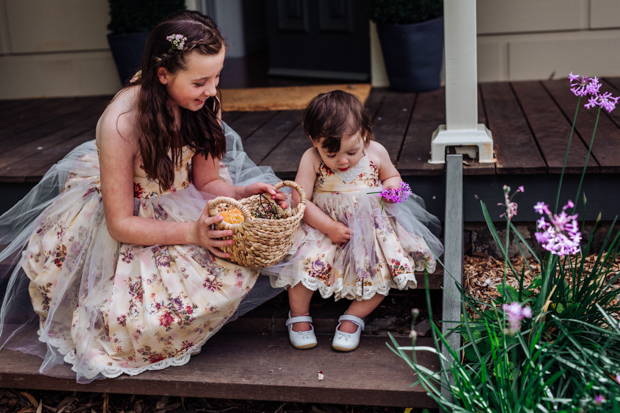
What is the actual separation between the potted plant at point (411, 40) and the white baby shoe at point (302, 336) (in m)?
2.37

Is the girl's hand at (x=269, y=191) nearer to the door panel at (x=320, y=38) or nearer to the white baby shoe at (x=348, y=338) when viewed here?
the white baby shoe at (x=348, y=338)

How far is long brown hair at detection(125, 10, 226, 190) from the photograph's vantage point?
165cm

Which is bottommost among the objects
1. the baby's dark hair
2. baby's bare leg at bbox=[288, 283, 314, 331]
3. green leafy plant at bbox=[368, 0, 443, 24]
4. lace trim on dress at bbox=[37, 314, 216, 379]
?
lace trim on dress at bbox=[37, 314, 216, 379]

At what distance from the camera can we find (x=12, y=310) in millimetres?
1984

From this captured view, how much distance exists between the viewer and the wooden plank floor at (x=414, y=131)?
7.51 ft

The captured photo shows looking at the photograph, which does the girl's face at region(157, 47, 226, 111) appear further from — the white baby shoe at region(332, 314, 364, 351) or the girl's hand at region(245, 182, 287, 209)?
the white baby shoe at region(332, 314, 364, 351)

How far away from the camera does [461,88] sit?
230cm

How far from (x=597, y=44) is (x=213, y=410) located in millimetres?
3424

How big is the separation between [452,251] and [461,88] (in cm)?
72

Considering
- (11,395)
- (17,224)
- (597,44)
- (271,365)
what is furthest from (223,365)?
(597,44)

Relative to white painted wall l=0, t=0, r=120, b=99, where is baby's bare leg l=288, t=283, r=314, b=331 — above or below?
below

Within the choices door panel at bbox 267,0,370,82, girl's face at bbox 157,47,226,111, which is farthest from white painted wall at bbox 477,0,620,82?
girl's face at bbox 157,47,226,111

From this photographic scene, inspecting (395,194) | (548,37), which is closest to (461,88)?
(395,194)

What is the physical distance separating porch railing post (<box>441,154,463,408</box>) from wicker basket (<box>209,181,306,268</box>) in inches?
18.5
